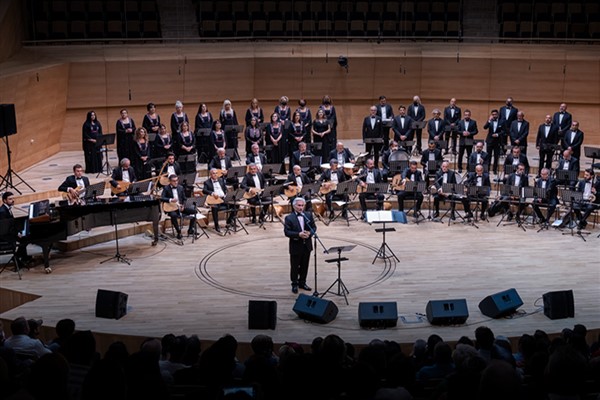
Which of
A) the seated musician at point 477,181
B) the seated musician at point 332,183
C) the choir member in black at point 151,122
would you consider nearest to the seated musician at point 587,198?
the seated musician at point 477,181

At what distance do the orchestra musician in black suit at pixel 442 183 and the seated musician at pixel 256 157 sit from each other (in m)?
3.70

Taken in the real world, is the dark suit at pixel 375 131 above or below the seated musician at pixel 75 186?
above

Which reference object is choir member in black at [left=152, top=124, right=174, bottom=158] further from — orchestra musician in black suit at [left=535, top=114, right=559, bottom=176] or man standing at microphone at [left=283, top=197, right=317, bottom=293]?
orchestra musician in black suit at [left=535, top=114, right=559, bottom=176]

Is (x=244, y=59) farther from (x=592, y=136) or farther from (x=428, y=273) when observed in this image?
(x=428, y=273)

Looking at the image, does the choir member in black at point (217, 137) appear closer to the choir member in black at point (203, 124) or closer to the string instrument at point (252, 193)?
the choir member in black at point (203, 124)

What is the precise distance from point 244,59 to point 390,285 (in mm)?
11609

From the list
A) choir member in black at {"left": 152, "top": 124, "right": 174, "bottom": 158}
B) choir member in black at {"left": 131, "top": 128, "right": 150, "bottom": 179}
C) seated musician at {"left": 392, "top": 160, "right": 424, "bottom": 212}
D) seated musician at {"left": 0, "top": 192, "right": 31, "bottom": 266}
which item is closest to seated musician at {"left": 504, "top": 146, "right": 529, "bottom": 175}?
seated musician at {"left": 392, "top": 160, "right": 424, "bottom": 212}

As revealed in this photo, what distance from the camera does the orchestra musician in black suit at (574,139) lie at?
57.8 feet

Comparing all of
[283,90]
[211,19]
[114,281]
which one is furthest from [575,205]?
[211,19]

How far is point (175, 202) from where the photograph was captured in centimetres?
1451

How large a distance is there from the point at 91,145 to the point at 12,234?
5833 millimetres

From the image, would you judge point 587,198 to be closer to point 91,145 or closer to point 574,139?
point 574,139

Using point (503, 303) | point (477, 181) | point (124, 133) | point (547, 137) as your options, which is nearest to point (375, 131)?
point (477, 181)

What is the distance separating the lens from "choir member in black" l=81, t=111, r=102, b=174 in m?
17.8
